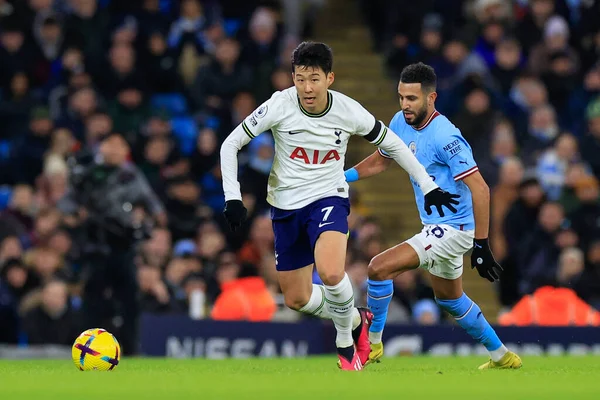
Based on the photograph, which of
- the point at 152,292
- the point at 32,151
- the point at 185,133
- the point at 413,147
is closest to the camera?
the point at 413,147

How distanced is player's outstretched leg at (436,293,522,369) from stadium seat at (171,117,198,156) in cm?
801

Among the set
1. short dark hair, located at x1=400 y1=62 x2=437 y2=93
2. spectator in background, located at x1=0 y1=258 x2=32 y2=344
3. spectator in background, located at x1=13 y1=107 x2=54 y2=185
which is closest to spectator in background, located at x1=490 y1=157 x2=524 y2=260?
spectator in background, located at x1=13 y1=107 x2=54 y2=185

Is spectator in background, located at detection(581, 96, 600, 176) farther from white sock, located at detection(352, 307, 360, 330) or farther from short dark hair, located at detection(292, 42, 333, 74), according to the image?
short dark hair, located at detection(292, 42, 333, 74)

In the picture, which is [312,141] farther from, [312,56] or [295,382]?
[295,382]

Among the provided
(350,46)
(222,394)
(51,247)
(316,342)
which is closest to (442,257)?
(222,394)

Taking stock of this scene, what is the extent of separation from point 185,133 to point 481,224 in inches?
334

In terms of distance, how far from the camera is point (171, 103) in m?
18.8

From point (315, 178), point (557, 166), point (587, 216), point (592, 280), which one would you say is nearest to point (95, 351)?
point (315, 178)

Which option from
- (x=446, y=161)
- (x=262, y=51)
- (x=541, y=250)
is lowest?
(x=446, y=161)

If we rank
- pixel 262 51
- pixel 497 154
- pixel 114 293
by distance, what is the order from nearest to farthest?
pixel 114 293 → pixel 497 154 → pixel 262 51

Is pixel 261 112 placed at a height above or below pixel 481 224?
above

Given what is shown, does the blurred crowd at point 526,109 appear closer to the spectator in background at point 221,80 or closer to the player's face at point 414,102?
the spectator in background at point 221,80

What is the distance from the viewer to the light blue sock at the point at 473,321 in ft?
35.2

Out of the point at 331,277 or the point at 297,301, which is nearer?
the point at 331,277
